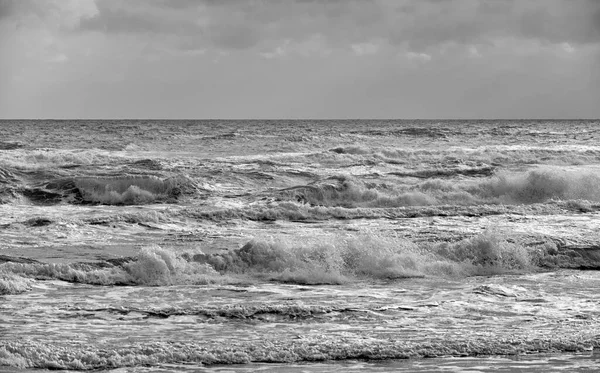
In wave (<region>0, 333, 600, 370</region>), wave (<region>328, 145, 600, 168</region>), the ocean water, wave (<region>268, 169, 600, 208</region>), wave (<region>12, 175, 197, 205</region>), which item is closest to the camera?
wave (<region>0, 333, 600, 370</region>)

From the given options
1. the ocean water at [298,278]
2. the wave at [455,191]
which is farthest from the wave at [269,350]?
the wave at [455,191]

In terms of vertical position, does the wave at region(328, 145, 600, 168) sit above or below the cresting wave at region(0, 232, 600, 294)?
above

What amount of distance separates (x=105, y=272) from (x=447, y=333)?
490cm

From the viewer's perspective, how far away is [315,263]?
1205cm

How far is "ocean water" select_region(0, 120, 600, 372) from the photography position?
7703mm

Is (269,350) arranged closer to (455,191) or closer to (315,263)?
(315,263)

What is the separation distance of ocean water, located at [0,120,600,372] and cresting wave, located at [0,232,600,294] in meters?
0.03

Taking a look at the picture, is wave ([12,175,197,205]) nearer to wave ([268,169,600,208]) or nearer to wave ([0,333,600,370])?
wave ([268,169,600,208])

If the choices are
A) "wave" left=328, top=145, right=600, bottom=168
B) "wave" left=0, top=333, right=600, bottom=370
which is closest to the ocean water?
"wave" left=0, top=333, right=600, bottom=370

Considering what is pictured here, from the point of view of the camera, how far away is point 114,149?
44.0 meters

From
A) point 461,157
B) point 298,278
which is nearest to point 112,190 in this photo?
point 298,278

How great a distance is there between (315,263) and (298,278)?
2.35 ft

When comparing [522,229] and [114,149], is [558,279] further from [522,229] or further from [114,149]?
[114,149]

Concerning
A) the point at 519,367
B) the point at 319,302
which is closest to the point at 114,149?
the point at 319,302
